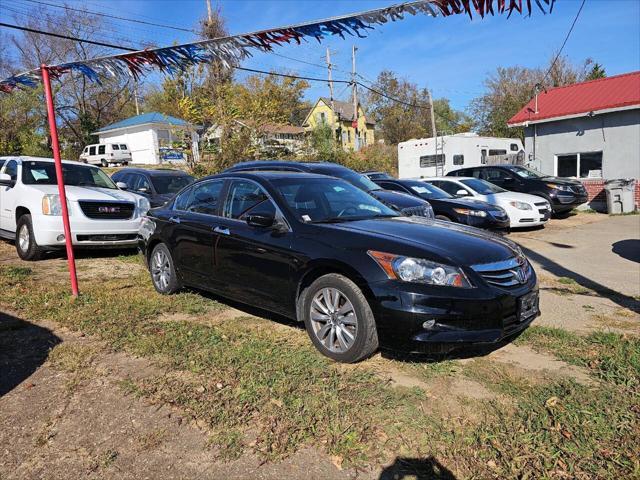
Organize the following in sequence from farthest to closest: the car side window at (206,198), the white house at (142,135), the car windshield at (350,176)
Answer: the white house at (142,135)
the car windshield at (350,176)
the car side window at (206,198)

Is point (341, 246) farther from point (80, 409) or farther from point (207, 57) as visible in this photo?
point (207, 57)

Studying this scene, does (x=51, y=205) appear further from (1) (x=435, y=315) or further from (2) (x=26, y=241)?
(1) (x=435, y=315)

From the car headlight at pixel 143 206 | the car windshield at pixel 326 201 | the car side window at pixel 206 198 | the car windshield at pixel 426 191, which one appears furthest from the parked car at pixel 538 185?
the car side window at pixel 206 198

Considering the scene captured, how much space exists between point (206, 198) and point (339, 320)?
240 cm

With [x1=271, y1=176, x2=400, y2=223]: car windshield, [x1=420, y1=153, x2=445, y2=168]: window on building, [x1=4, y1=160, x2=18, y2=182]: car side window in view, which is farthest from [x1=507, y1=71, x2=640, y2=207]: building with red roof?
[x1=4, y1=160, x2=18, y2=182]: car side window

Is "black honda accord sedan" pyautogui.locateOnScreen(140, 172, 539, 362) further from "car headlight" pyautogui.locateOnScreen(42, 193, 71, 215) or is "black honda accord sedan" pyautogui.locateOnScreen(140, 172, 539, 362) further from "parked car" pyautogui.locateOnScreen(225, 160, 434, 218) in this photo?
"parked car" pyautogui.locateOnScreen(225, 160, 434, 218)

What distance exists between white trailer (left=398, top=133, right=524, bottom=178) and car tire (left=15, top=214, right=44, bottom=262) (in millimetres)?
19082

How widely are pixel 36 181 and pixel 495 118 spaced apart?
45.8m

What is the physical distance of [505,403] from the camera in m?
3.37

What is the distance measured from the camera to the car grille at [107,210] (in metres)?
7.94

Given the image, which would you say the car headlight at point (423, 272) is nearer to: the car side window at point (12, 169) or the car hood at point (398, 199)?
the car hood at point (398, 199)

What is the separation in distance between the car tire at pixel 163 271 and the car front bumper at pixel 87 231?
202cm

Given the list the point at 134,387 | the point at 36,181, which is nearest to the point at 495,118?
the point at 36,181

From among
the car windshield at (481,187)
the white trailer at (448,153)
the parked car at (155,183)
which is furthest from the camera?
the white trailer at (448,153)
